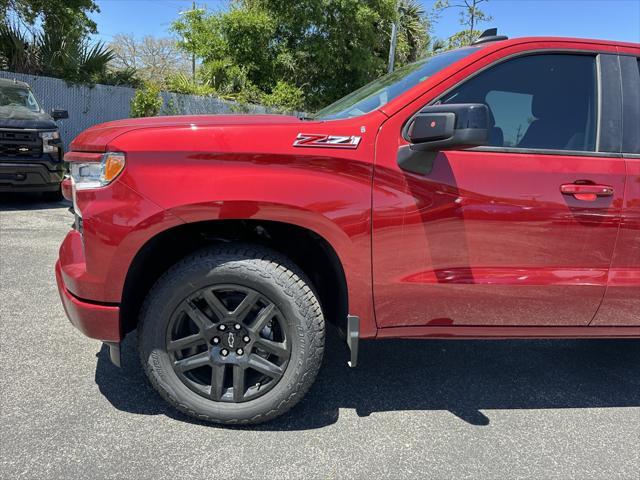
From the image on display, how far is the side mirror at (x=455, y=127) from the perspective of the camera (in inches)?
86.8

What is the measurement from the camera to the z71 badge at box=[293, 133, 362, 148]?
2.35m

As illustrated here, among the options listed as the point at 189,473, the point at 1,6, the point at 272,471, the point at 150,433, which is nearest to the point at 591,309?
the point at 272,471

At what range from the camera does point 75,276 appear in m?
2.39

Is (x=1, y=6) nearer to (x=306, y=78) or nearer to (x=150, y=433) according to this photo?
(x=306, y=78)

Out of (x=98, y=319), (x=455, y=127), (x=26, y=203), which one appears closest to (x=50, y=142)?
(x=26, y=203)

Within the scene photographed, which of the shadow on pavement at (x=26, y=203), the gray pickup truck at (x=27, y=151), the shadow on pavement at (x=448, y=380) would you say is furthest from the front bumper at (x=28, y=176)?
the shadow on pavement at (x=448, y=380)

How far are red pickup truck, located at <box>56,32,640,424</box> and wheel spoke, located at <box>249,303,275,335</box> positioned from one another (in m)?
0.01

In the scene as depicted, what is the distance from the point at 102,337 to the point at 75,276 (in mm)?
310

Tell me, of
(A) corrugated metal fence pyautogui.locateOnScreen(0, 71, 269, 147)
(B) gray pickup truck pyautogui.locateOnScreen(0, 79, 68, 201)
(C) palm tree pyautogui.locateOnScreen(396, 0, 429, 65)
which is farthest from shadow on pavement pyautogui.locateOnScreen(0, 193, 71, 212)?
(C) palm tree pyautogui.locateOnScreen(396, 0, 429, 65)

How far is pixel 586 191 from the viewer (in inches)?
99.7

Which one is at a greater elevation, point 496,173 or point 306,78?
point 306,78

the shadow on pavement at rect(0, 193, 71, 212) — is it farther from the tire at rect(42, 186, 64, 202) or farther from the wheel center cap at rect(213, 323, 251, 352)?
the wheel center cap at rect(213, 323, 251, 352)

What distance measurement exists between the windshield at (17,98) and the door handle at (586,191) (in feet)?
26.6

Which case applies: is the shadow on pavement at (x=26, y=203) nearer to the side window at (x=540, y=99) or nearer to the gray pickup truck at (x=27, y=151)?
the gray pickup truck at (x=27, y=151)
